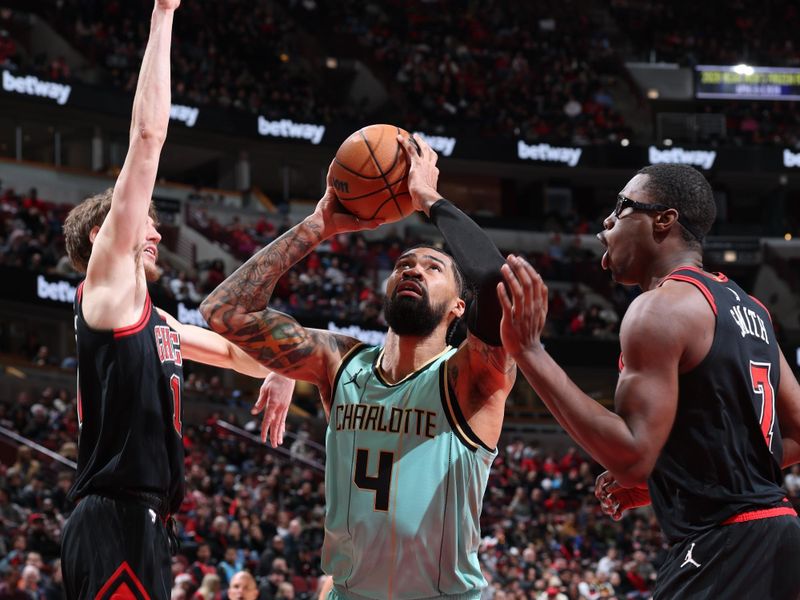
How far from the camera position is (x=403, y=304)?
14.4 feet

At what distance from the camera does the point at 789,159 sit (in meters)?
31.6

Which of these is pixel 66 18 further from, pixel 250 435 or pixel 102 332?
pixel 102 332

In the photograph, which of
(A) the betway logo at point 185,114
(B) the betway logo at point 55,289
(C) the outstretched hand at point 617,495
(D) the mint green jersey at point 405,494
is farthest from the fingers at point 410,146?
(A) the betway logo at point 185,114

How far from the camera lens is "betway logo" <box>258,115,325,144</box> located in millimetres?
28188

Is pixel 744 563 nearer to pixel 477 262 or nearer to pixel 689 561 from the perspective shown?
pixel 689 561

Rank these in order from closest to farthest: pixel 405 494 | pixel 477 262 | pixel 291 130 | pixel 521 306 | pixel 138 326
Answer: pixel 521 306 < pixel 477 262 < pixel 405 494 < pixel 138 326 < pixel 291 130

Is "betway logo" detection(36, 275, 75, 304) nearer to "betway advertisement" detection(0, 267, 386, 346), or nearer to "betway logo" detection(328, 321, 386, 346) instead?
"betway advertisement" detection(0, 267, 386, 346)

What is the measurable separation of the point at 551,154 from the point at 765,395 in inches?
1122

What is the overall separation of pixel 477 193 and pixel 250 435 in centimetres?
1707

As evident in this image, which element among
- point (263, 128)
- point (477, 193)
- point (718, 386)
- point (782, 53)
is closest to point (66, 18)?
point (263, 128)

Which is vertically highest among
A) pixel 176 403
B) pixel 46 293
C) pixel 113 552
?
pixel 176 403

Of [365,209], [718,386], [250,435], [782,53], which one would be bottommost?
[250,435]

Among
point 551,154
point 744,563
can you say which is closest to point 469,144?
point 551,154

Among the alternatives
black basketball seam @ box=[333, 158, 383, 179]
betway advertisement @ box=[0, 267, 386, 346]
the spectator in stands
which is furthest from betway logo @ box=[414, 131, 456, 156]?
black basketball seam @ box=[333, 158, 383, 179]
